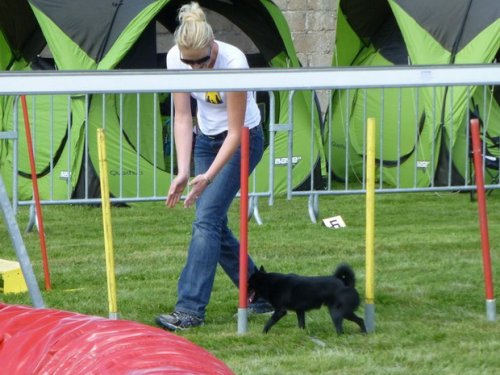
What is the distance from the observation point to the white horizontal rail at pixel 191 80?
455cm

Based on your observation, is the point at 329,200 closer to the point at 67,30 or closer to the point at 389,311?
the point at 67,30

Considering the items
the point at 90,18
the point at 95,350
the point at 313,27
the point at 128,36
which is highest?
the point at 313,27

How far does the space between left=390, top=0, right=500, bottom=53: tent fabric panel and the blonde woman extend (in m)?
5.60

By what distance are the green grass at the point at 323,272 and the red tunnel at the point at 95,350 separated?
1656 millimetres

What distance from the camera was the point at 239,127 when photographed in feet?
20.4

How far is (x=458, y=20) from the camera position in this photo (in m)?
11.9

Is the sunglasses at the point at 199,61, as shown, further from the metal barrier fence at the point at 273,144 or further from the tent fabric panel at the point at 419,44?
the tent fabric panel at the point at 419,44

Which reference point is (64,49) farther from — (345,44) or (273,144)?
(345,44)

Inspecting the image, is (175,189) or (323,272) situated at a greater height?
(175,189)

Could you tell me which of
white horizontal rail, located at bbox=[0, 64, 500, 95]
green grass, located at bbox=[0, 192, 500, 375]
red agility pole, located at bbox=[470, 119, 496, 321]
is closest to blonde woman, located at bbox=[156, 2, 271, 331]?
green grass, located at bbox=[0, 192, 500, 375]

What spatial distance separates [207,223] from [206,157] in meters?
0.32

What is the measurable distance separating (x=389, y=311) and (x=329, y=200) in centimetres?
489

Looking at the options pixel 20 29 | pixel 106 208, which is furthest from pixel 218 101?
pixel 20 29

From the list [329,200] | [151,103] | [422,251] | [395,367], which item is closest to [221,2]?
[151,103]
